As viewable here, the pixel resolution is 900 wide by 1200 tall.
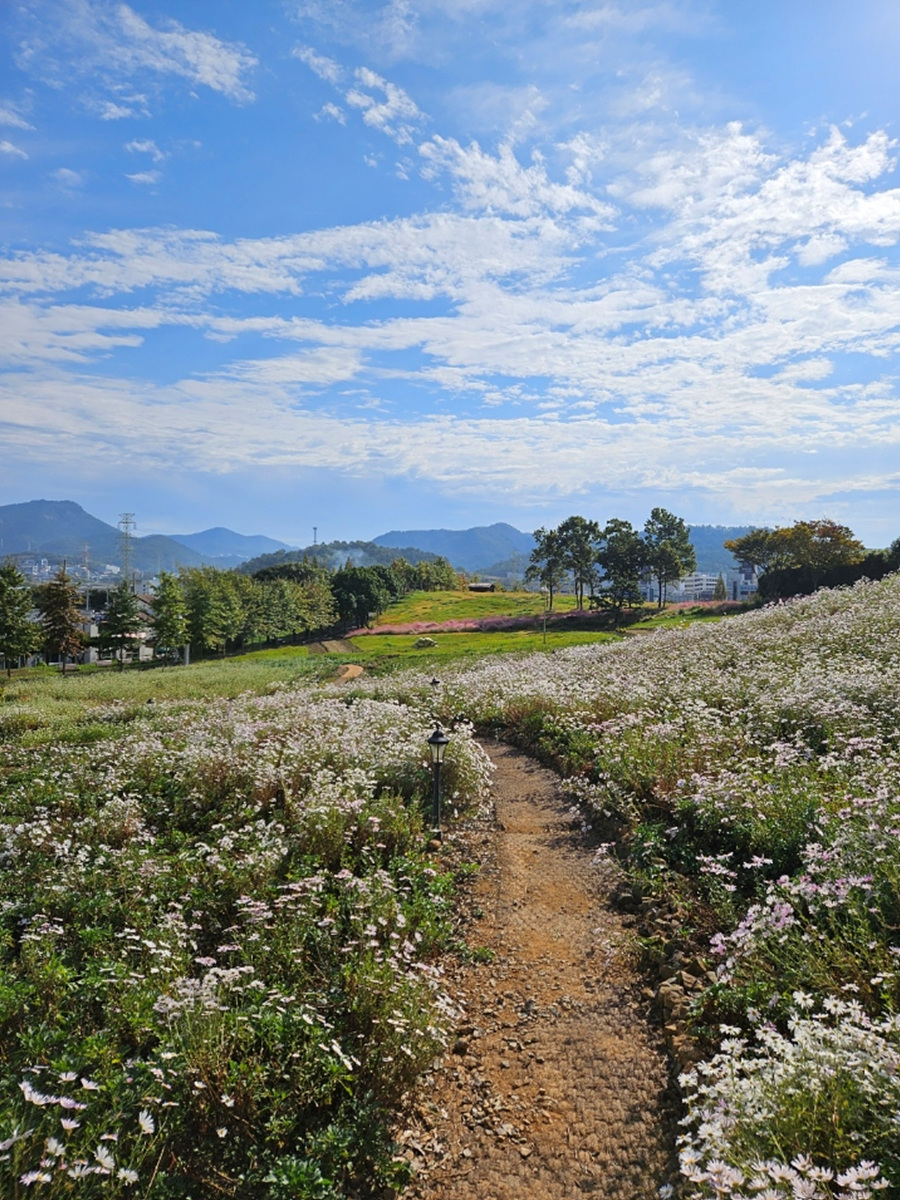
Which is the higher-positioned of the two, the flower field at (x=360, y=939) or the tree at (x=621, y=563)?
the tree at (x=621, y=563)

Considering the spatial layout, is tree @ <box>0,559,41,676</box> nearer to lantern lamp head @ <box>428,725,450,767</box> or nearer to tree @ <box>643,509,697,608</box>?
lantern lamp head @ <box>428,725,450,767</box>

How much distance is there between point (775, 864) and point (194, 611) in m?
50.3

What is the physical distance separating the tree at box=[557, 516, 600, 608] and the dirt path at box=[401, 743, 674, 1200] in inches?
2525

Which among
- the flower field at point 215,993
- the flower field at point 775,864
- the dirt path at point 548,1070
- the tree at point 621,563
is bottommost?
the dirt path at point 548,1070

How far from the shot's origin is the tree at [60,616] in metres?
40.7

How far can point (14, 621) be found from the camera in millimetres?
35969

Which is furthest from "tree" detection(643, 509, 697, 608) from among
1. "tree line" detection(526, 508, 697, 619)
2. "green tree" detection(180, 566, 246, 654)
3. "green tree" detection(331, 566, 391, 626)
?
"green tree" detection(180, 566, 246, 654)

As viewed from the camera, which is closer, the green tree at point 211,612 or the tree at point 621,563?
the green tree at point 211,612

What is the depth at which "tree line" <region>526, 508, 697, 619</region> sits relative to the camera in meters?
66.2

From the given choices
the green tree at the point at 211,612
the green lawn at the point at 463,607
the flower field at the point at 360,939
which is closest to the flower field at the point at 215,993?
the flower field at the point at 360,939

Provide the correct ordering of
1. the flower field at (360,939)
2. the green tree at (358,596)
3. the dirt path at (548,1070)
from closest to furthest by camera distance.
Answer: the flower field at (360,939), the dirt path at (548,1070), the green tree at (358,596)

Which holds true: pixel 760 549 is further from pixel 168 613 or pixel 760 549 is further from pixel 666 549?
pixel 168 613

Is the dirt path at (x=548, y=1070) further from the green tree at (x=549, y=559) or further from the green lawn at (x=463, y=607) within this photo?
the green tree at (x=549, y=559)

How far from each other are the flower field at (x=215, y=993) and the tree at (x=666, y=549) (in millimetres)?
63142
